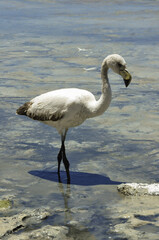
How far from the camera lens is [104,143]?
8.55 m

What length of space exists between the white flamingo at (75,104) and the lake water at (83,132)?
58 cm

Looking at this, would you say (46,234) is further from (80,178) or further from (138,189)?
(80,178)

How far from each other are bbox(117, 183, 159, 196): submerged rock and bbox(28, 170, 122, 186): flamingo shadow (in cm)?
44

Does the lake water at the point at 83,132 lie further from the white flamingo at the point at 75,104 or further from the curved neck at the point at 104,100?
the curved neck at the point at 104,100

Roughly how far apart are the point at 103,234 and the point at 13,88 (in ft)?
22.3

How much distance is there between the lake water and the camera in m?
6.35

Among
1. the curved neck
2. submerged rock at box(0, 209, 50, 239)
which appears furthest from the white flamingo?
submerged rock at box(0, 209, 50, 239)

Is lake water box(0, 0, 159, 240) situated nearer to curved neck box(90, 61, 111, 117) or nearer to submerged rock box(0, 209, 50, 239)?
submerged rock box(0, 209, 50, 239)

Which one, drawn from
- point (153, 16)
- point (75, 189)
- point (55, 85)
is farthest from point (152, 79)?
point (153, 16)

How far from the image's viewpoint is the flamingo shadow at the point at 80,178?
281 inches

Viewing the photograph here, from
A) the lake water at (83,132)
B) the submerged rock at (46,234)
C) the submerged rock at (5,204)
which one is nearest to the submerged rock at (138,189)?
the lake water at (83,132)

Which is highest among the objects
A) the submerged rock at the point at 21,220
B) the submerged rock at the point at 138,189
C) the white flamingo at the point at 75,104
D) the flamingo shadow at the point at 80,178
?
the white flamingo at the point at 75,104

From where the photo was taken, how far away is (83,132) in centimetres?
908

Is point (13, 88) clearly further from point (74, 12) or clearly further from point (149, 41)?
point (74, 12)
